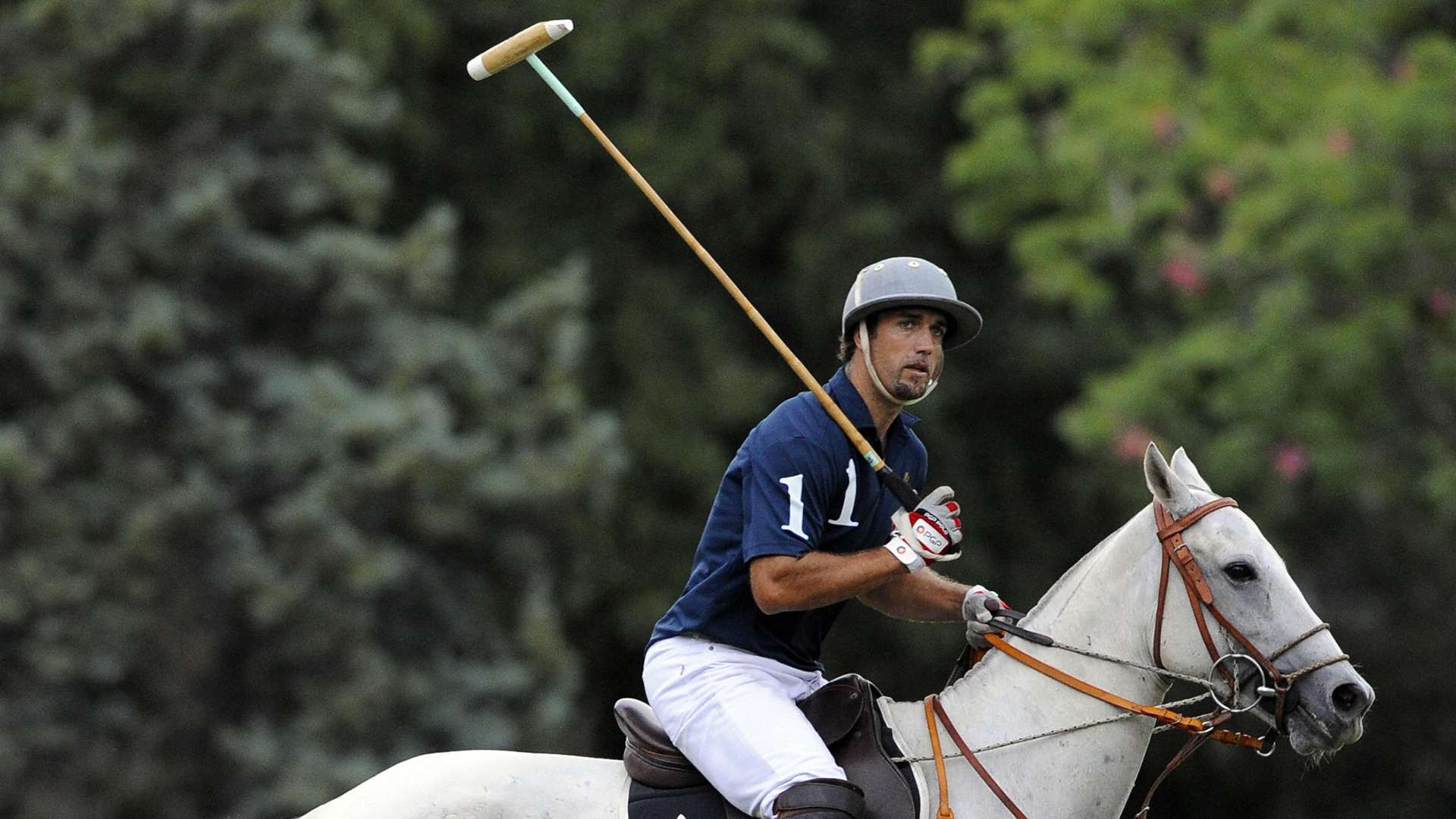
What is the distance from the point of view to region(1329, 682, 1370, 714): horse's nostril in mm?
5191

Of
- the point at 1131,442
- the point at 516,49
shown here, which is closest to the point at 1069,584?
the point at 516,49

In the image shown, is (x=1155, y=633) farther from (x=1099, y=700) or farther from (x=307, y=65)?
(x=307, y=65)

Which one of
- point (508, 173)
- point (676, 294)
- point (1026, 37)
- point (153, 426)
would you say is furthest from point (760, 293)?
point (153, 426)

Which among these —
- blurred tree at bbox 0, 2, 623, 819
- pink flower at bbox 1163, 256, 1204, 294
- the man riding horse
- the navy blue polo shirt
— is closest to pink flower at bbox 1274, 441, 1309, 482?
pink flower at bbox 1163, 256, 1204, 294

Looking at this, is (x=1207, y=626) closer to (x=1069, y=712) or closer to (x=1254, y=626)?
(x=1254, y=626)

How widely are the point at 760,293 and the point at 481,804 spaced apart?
15.5 m

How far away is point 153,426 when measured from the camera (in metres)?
15.4

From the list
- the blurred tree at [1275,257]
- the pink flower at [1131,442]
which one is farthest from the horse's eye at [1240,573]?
the pink flower at [1131,442]

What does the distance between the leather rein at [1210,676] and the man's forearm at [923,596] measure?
431 millimetres

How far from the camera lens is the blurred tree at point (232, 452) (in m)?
14.9

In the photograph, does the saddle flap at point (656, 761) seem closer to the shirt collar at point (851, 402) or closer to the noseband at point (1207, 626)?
the shirt collar at point (851, 402)

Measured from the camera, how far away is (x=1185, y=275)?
53.2 feet

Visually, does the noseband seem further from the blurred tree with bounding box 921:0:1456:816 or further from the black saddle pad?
the blurred tree with bounding box 921:0:1456:816

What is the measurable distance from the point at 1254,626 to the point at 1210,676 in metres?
0.21
